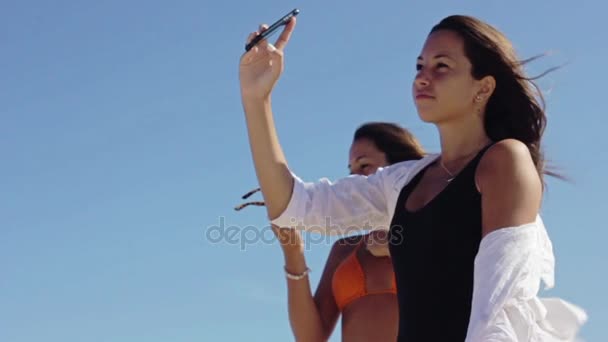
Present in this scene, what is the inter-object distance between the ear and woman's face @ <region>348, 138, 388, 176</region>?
7.25 ft

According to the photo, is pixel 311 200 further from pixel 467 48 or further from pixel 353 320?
pixel 353 320

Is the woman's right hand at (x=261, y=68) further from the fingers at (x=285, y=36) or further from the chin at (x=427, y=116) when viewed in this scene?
the chin at (x=427, y=116)

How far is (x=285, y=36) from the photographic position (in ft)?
12.9

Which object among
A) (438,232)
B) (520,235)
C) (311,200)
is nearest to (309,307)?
(311,200)

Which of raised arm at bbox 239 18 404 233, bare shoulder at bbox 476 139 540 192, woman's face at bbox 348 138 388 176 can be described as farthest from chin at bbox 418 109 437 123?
woman's face at bbox 348 138 388 176

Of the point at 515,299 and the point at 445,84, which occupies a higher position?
A: the point at 445,84

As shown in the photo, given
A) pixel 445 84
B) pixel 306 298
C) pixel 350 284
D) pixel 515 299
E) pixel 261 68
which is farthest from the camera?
pixel 350 284

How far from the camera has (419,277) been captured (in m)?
3.57

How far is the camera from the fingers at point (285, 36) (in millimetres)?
3885

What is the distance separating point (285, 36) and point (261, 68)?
16 cm

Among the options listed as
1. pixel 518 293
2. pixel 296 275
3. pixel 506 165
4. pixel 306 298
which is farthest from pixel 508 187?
pixel 306 298

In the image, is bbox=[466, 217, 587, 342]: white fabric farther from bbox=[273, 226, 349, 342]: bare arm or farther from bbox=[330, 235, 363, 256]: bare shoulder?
bbox=[330, 235, 363, 256]: bare shoulder

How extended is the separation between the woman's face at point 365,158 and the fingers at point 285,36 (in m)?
2.17

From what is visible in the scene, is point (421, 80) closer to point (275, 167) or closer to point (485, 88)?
point (485, 88)
